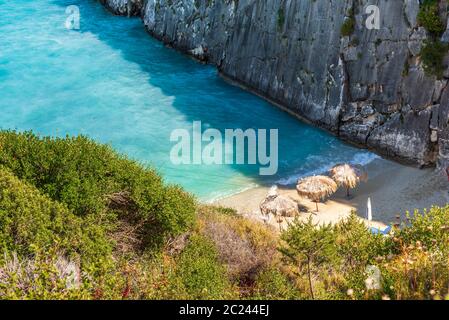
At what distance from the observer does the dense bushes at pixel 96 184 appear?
14.7m

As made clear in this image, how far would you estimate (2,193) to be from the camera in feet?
42.7

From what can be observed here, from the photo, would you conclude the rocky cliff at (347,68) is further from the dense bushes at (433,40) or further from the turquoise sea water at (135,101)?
the turquoise sea water at (135,101)

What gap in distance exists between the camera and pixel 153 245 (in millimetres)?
15117

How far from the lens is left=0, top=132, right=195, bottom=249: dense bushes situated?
48.2ft

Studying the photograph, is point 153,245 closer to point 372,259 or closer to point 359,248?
point 359,248

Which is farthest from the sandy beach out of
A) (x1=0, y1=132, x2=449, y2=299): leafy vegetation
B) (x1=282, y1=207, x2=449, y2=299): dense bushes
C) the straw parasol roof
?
(x1=282, y1=207, x2=449, y2=299): dense bushes

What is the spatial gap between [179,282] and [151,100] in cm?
2583

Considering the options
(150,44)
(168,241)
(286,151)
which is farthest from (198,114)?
(168,241)

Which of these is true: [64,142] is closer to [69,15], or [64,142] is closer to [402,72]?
[402,72]

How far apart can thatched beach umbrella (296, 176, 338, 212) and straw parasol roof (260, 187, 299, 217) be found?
0.81 metres

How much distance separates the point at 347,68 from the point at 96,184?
19.5m

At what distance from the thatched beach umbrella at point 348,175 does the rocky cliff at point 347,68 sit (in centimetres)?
420

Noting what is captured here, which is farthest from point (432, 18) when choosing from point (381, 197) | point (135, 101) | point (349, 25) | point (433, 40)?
point (135, 101)

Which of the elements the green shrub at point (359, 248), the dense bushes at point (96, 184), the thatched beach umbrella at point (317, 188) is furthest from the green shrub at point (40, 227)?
the thatched beach umbrella at point (317, 188)
